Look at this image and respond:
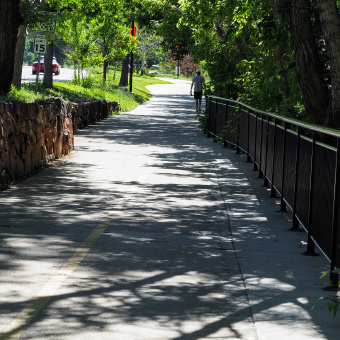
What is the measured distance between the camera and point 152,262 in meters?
7.57

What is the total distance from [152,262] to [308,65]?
6935 mm

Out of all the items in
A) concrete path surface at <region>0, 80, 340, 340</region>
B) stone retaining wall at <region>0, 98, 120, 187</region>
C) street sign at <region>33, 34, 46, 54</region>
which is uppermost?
street sign at <region>33, 34, 46, 54</region>

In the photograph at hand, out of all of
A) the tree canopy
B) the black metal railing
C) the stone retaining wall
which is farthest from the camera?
the tree canopy

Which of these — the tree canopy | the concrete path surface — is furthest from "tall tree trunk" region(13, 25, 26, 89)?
the concrete path surface

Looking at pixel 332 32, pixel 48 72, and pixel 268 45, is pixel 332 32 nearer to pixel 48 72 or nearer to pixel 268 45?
pixel 268 45

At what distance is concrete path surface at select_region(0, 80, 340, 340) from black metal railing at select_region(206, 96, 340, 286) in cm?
31

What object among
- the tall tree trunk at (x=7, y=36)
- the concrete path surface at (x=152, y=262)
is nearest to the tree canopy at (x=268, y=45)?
the tall tree trunk at (x=7, y=36)

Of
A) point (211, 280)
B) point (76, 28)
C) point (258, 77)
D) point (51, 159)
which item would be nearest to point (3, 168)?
point (51, 159)

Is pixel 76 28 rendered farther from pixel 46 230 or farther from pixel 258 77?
pixel 46 230

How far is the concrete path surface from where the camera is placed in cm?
559

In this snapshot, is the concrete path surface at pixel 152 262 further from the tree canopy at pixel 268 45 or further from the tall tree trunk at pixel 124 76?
the tall tree trunk at pixel 124 76

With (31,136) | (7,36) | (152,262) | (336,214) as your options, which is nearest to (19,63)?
(7,36)

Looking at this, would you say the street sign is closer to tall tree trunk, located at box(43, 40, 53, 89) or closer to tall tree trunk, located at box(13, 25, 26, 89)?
tall tree trunk, located at box(13, 25, 26, 89)

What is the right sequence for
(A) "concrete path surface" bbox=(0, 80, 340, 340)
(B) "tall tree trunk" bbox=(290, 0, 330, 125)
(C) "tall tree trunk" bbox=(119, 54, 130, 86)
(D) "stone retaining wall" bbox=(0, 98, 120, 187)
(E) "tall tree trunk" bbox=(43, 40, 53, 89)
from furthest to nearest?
(C) "tall tree trunk" bbox=(119, 54, 130, 86)
(E) "tall tree trunk" bbox=(43, 40, 53, 89)
(B) "tall tree trunk" bbox=(290, 0, 330, 125)
(D) "stone retaining wall" bbox=(0, 98, 120, 187)
(A) "concrete path surface" bbox=(0, 80, 340, 340)
